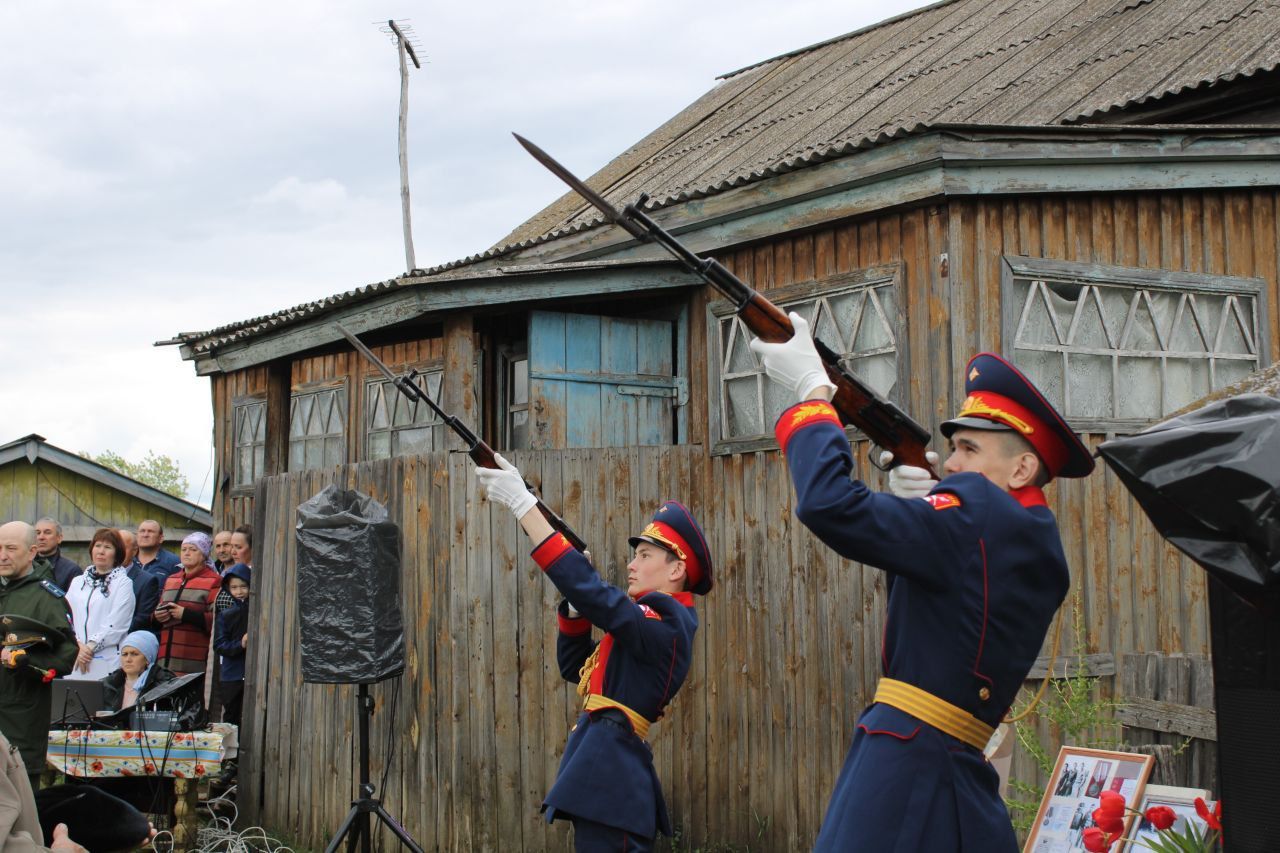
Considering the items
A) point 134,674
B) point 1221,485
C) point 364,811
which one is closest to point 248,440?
point 134,674

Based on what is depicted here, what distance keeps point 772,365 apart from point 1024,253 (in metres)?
3.68

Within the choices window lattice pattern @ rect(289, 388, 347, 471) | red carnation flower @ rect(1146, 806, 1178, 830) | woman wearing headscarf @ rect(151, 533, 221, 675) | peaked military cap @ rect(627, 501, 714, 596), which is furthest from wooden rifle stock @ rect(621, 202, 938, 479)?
window lattice pattern @ rect(289, 388, 347, 471)

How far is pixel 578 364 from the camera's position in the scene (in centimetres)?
841

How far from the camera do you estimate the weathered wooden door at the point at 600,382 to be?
831cm

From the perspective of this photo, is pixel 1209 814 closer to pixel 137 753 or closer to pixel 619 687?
pixel 619 687

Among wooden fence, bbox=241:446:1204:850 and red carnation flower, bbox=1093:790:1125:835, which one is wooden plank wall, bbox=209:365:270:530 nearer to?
wooden fence, bbox=241:446:1204:850

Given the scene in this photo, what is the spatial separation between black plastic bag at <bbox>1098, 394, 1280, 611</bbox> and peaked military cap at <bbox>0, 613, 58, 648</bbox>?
5.99 meters

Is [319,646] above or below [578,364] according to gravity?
below

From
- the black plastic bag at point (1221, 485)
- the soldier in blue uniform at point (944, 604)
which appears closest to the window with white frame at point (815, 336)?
the soldier in blue uniform at point (944, 604)

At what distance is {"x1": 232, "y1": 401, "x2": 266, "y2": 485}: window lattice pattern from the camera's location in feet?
40.5

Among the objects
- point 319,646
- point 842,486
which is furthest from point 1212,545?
point 319,646

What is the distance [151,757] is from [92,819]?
11.6 feet

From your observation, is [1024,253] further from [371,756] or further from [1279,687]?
[371,756]

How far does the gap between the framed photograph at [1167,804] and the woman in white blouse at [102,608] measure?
7538 mm
